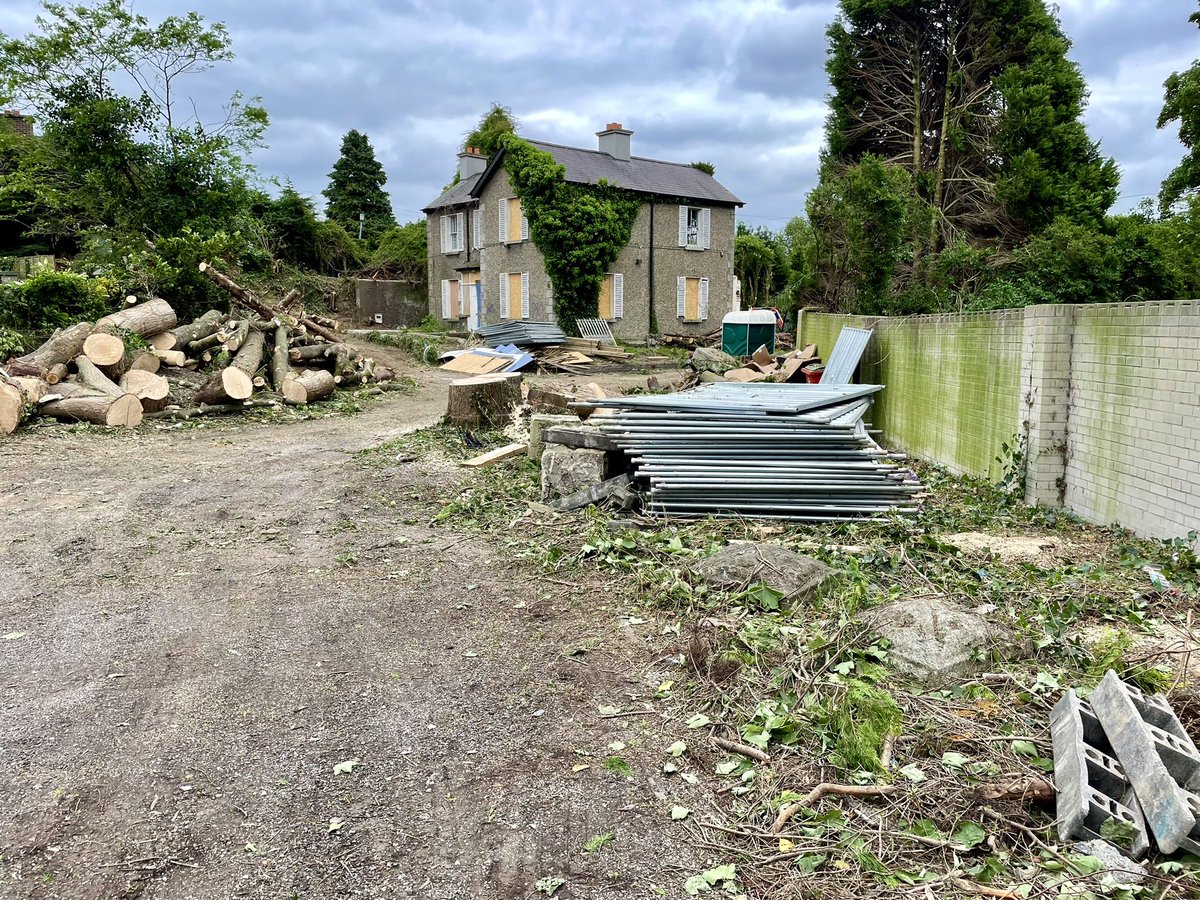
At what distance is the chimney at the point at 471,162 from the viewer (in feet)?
108

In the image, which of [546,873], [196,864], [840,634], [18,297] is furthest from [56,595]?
[18,297]

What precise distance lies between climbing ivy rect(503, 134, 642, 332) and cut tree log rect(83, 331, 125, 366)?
15.5m

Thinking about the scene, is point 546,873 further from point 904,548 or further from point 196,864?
point 904,548

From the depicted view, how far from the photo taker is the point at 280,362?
48.9 ft

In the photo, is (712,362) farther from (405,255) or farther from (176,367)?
(405,255)

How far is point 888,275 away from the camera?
19.9m

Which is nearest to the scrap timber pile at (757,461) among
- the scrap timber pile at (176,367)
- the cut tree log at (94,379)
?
the scrap timber pile at (176,367)

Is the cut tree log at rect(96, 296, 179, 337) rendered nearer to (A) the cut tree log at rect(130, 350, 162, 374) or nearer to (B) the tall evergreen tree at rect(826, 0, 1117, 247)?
(A) the cut tree log at rect(130, 350, 162, 374)

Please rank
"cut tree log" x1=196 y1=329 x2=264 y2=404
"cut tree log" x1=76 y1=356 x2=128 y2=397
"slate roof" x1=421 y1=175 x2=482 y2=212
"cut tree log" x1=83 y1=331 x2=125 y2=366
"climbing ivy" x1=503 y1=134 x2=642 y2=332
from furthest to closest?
"slate roof" x1=421 y1=175 x2=482 y2=212 → "climbing ivy" x1=503 y1=134 x2=642 y2=332 → "cut tree log" x1=196 y1=329 x2=264 y2=404 → "cut tree log" x1=83 y1=331 x2=125 y2=366 → "cut tree log" x1=76 y1=356 x2=128 y2=397

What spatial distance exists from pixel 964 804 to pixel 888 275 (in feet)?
61.3

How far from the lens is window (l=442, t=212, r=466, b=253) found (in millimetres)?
32250

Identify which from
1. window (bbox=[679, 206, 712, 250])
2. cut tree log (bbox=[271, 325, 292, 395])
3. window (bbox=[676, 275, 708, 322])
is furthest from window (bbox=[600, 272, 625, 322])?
cut tree log (bbox=[271, 325, 292, 395])

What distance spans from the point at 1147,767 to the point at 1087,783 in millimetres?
197

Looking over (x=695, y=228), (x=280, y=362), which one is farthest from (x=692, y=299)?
(x=280, y=362)
